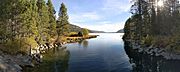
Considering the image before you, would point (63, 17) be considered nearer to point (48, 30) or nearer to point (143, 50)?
point (48, 30)

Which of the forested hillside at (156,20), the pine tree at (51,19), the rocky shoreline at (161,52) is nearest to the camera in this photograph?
the rocky shoreline at (161,52)

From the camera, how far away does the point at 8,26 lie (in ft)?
182

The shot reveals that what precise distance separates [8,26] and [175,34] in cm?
3981

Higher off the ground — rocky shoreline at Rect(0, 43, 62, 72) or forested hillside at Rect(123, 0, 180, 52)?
forested hillside at Rect(123, 0, 180, 52)

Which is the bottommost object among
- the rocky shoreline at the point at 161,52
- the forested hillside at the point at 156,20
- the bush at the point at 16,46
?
the rocky shoreline at the point at 161,52

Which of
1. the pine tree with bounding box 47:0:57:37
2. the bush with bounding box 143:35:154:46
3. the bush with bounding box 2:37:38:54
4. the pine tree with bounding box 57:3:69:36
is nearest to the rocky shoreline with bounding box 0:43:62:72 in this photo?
the bush with bounding box 2:37:38:54

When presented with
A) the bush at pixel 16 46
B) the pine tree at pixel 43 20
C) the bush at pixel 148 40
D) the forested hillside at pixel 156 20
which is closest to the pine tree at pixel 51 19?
the pine tree at pixel 43 20

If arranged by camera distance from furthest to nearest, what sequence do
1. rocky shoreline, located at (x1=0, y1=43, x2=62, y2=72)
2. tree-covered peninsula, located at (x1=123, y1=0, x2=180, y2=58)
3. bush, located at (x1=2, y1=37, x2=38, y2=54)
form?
tree-covered peninsula, located at (x1=123, y1=0, x2=180, y2=58)
bush, located at (x1=2, y1=37, x2=38, y2=54)
rocky shoreline, located at (x1=0, y1=43, x2=62, y2=72)

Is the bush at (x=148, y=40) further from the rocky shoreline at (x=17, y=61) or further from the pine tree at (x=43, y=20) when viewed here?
the pine tree at (x=43, y=20)

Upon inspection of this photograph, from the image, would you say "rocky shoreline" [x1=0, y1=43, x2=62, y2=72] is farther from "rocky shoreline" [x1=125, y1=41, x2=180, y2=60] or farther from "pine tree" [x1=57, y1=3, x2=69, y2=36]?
"pine tree" [x1=57, y1=3, x2=69, y2=36]

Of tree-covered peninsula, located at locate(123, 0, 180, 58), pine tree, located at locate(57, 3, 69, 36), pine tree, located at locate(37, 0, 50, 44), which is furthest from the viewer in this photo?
pine tree, located at locate(57, 3, 69, 36)

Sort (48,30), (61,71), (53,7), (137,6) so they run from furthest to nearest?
(53,7) < (48,30) < (137,6) < (61,71)

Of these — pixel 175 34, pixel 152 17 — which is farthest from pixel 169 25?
pixel 175 34

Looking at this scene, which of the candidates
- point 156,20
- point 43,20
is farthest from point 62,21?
point 156,20
